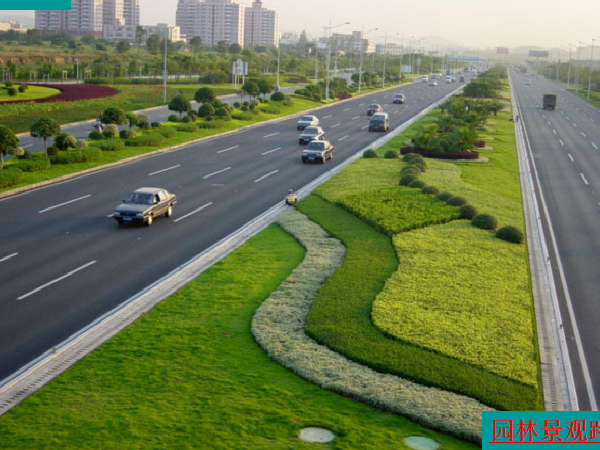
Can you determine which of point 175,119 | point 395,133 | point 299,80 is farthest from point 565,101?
point 175,119

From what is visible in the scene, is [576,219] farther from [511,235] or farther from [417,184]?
[511,235]

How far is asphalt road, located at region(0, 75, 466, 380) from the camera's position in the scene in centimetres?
1881

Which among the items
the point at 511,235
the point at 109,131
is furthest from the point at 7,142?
the point at 511,235

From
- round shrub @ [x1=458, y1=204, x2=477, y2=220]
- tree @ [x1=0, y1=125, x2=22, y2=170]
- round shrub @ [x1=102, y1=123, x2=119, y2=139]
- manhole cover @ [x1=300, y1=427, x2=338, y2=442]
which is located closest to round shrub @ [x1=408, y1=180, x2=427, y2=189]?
round shrub @ [x1=458, y1=204, x2=477, y2=220]

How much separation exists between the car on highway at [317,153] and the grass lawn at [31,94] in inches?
1584

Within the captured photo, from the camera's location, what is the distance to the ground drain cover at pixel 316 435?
1251 centimetres

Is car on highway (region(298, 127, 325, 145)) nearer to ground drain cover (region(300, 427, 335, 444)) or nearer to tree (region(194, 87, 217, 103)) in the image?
tree (region(194, 87, 217, 103))

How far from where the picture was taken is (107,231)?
2767cm

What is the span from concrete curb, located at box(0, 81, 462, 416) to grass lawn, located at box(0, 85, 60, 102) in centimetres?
5565

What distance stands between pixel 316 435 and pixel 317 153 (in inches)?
1366

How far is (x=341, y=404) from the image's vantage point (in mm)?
14062

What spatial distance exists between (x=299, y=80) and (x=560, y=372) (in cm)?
12361

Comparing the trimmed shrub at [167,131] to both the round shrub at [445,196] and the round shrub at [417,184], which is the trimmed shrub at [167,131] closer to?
the round shrub at [417,184]

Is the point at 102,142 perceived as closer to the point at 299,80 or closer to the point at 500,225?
the point at 500,225
